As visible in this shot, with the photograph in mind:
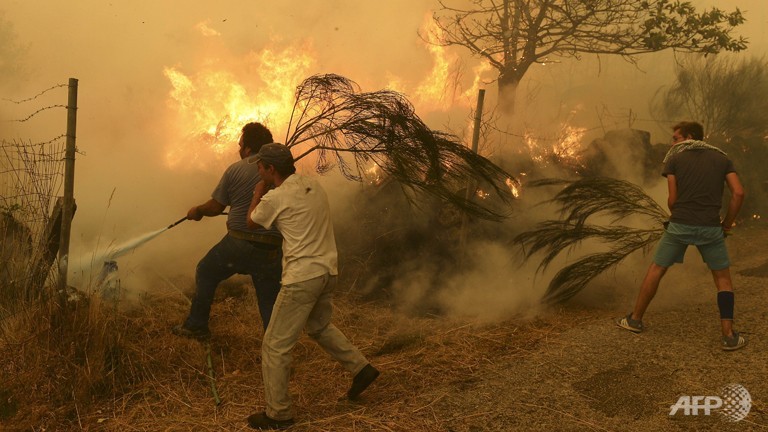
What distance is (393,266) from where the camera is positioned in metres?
7.22

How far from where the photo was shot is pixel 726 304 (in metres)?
4.76

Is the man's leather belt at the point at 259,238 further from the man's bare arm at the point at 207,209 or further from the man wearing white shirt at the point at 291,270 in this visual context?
the man wearing white shirt at the point at 291,270

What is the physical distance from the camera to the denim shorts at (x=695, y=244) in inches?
191

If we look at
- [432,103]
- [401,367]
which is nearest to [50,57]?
[432,103]

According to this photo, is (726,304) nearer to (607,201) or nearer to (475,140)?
(607,201)

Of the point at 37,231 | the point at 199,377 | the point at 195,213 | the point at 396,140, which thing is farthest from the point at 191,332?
the point at 396,140

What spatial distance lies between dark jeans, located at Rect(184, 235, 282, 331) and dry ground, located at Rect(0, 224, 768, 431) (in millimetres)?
438

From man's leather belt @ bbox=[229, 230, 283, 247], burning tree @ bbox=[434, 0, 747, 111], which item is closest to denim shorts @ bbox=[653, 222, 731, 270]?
man's leather belt @ bbox=[229, 230, 283, 247]

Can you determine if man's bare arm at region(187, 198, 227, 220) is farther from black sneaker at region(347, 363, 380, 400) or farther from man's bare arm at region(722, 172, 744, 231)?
man's bare arm at region(722, 172, 744, 231)

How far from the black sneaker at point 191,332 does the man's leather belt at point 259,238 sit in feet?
2.83

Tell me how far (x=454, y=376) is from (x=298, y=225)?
→ 1666mm

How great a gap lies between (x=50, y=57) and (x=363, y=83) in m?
6.00

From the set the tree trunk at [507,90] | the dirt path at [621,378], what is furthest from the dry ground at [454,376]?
the tree trunk at [507,90]

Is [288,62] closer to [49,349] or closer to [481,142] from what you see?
[481,142]
